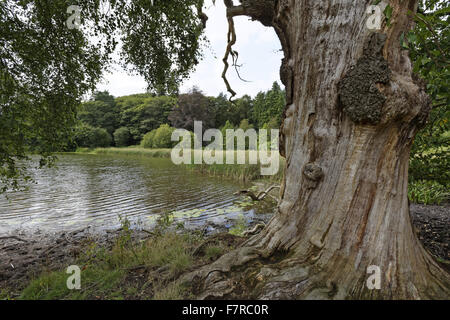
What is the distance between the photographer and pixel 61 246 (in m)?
4.58

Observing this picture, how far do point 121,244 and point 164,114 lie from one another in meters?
44.4

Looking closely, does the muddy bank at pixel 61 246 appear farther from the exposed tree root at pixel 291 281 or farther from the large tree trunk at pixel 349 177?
the large tree trunk at pixel 349 177

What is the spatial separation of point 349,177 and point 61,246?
5.26 m

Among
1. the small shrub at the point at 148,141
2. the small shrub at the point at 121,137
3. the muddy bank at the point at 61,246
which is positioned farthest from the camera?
the small shrub at the point at 121,137

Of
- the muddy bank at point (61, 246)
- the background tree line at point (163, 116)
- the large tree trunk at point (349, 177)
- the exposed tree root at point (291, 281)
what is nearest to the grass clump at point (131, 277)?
the exposed tree root at point (291, 281)

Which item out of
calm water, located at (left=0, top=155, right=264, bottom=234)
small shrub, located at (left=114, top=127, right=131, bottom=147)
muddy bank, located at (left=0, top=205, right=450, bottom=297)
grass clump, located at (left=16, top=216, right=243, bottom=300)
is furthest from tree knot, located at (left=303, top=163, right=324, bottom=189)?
small shrub, located at (left=114, top=127, right=131, bottom=147)

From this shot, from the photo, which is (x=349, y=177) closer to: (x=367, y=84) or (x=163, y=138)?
(x=367, y=84)

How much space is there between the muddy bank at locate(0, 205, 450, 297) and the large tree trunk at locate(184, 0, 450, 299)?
1178 mm

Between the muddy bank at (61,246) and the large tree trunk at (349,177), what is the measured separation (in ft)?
3.87

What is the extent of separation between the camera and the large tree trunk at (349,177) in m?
1.79

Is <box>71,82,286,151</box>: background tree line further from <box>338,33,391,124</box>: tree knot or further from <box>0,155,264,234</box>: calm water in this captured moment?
<box>338,33,391,124</box>: tree knot
